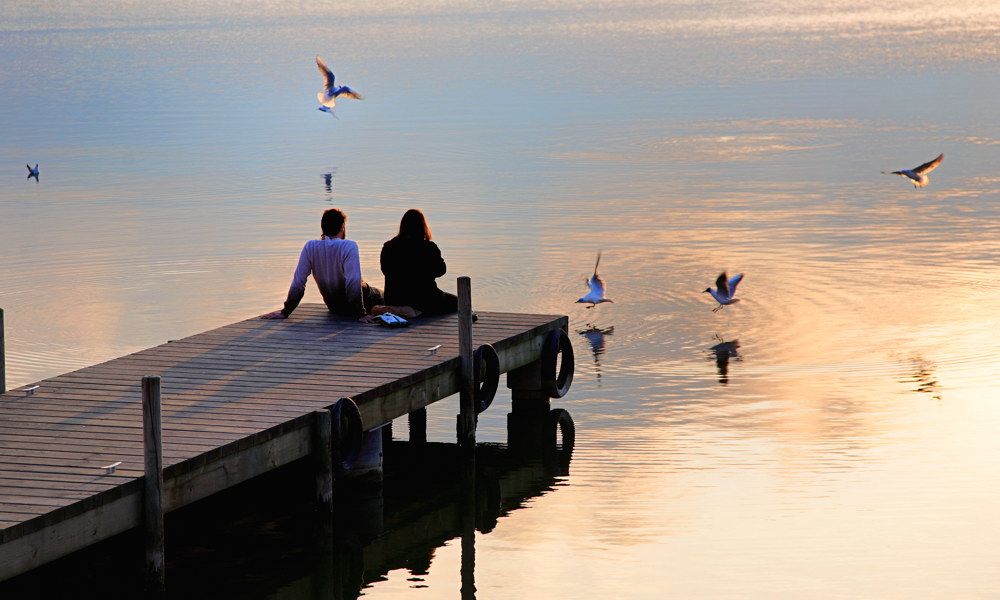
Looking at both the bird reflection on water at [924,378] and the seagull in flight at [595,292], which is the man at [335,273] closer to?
the seagull in flight at [595,292]

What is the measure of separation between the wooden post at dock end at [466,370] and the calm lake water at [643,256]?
2.46 ft

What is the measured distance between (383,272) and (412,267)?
0.36 meters

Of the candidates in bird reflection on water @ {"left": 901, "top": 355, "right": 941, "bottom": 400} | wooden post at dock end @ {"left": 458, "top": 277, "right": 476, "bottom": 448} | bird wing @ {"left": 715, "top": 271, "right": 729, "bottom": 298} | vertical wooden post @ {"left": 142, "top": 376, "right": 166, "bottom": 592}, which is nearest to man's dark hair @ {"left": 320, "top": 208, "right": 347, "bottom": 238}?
wooden post at dock end @ {"left": 458, "top": 277, "right": 476, "bottom": 448}

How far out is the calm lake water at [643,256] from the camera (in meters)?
12.2

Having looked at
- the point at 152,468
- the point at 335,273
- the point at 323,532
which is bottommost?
the point at 323,532

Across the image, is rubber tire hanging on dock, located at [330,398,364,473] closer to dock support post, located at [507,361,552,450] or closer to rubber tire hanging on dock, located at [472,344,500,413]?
rubber tire hanging on dock, located at [472,344,500,413]

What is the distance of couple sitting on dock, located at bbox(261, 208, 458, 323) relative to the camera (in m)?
14.5

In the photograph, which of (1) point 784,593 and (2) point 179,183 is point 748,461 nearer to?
(1) point 784,593

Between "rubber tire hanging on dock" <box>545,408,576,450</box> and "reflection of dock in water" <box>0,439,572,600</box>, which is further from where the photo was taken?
"rubber tire hanging on dock" <box>545,408,576,450</box>

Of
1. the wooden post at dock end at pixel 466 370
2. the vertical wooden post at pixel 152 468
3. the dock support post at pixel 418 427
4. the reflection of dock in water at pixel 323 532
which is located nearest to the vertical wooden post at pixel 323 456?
the reflection of dock in water at pixel 323 532

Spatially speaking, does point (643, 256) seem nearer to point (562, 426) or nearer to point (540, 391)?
point (540, 391)

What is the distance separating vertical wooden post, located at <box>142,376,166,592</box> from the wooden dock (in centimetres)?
8

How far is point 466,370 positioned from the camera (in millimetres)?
13602

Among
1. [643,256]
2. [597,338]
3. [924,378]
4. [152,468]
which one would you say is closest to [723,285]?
[597,338]
